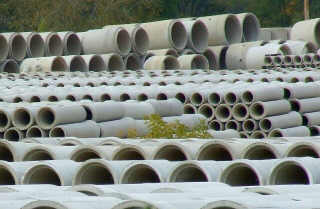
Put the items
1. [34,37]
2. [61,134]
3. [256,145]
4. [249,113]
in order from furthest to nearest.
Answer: [34,37], [249,113], [61,134], [256,145]

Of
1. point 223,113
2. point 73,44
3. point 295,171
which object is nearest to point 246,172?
point 295,171

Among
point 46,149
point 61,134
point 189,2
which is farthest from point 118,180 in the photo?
point 189,2

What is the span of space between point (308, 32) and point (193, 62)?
485 centimetres

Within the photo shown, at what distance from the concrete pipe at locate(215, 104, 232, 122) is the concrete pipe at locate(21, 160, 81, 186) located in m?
6.47

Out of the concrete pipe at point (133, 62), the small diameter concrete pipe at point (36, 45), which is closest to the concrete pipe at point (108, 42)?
the concrete pipe at point (133, 62)

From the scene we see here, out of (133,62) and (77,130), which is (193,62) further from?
(77,130)

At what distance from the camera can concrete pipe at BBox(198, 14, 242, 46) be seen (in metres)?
23.0

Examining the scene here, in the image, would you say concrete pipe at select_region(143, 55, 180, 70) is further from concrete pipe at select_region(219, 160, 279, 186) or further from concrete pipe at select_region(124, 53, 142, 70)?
concrete pipe at select_region(219, 160, 279, 186)

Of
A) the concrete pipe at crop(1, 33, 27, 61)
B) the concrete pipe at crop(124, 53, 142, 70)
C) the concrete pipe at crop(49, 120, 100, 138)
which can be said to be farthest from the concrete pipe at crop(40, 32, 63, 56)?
the concrete pipe at crop(49, 120, 100, 138)

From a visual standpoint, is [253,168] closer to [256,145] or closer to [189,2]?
[256,145]

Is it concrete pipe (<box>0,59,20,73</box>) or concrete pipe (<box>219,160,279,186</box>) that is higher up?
concrete pipe (<box>0,59,20,73</box>)

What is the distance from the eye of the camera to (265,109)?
11.6 metres

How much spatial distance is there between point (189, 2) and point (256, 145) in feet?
135

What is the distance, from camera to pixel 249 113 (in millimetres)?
11789
